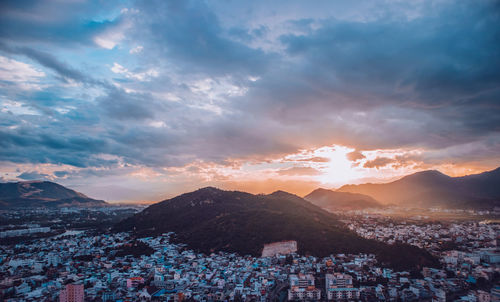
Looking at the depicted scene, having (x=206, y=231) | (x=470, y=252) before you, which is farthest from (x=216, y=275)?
(x=470, y=252)

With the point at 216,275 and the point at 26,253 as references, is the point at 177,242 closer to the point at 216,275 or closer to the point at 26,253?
the point at 216,275

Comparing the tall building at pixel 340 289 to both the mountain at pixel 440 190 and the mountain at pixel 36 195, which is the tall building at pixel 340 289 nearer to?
the mountain at pixel 440 190

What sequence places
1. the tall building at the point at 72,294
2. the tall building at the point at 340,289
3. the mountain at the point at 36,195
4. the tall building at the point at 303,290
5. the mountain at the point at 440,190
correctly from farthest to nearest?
the mountain at the point at 36,195 → the mountain at the point at 440,190 → the tall building at the point at 303,290 → the tall building at the point at 72,294 → the tall building at the point at 340,289

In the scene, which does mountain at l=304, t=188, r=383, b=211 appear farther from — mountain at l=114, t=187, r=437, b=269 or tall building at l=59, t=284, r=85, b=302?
tall building at l=59, t=284, r=85, b=302

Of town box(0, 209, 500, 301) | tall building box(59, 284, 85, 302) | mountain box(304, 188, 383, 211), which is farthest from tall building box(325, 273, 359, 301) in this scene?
mountain box(304, 188, 383, 211)

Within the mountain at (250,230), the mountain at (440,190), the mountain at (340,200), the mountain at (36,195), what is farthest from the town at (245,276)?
the mountain at (36,195)

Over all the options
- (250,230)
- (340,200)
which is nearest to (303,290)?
(250,230)
